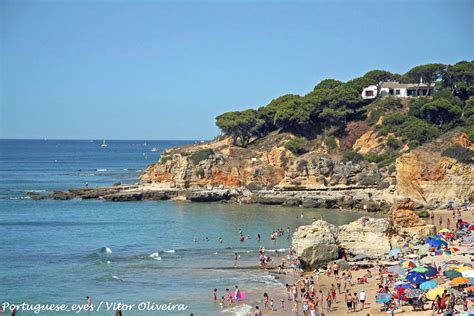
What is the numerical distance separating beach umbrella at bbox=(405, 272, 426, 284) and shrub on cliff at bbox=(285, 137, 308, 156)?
52.4 meters

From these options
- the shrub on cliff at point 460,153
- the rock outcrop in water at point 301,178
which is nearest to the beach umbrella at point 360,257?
the rock outcrop in water at point 301,178

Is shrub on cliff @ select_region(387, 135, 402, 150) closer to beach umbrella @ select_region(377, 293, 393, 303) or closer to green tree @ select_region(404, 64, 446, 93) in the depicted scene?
green tree @ select_region(404, 64, 446, 93)

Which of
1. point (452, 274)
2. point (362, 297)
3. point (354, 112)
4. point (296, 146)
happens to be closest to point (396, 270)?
point (362, 297)

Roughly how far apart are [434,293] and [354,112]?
67.9 m

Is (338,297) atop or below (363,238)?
below

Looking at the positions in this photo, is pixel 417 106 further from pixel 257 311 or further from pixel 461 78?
pixel 257 311

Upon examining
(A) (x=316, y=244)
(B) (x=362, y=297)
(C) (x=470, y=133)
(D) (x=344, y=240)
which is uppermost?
(C) (x=470, y=133)

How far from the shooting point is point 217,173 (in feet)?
251

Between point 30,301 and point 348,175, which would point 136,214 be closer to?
point 348,175

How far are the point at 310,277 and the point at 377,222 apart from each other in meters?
5.21

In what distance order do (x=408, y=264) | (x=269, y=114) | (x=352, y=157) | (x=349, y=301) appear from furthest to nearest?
(x=269, y=114)
(x=352, y=157)
(x=408, y=264)
(x=349, y=301)

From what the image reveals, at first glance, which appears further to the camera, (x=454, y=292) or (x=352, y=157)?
(x=352, y=157)

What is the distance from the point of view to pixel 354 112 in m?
93.0

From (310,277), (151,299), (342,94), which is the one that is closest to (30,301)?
(151,299)
